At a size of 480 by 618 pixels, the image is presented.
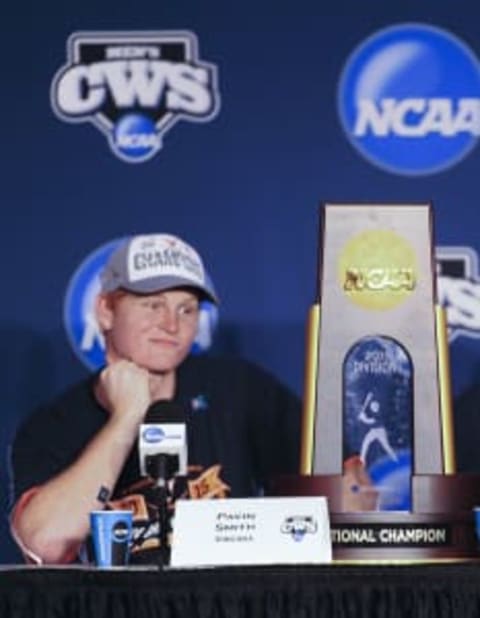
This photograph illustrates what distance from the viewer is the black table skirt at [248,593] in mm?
2311

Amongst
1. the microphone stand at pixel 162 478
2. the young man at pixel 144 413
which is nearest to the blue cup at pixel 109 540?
the microphone stand at pixel 162 478

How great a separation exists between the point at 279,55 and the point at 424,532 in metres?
1.18

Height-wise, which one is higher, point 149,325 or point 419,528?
point 149,325

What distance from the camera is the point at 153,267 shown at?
126 inches

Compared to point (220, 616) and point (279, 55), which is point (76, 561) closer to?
point (220, 616)

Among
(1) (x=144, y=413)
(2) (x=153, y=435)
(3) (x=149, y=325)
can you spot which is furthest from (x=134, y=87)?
(2) (x=153, y=435)

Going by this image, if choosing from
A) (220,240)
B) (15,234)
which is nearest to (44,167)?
(15,234)

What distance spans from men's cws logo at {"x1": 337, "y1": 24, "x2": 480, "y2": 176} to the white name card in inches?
41.2

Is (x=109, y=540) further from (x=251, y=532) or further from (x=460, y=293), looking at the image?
(x=460, y=293)

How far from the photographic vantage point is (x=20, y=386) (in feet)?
10.7

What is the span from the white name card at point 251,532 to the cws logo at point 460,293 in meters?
0.88

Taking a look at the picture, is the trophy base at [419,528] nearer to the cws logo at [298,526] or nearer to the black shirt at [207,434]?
the cws logo at [298,526]

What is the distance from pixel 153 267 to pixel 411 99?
0.62 metres

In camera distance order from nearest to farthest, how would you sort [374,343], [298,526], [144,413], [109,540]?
[298,526] < [109,540] < [374,343] < [144,413]
